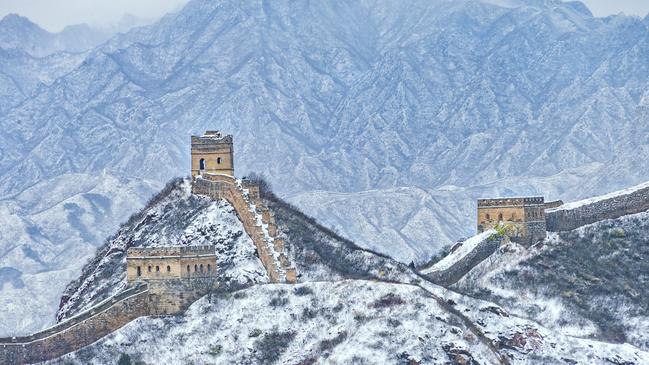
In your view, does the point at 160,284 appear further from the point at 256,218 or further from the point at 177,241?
the point at 256,218

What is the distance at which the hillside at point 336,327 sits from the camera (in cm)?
13488

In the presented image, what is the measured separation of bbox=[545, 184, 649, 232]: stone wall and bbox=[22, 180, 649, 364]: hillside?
64.2 feet

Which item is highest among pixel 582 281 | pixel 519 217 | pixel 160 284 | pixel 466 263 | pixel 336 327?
pixel 519 217

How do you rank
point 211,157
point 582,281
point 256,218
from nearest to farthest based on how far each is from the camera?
point 256,218, point 582,281, point 211,157

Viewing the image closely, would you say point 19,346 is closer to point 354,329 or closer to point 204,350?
point 204,350

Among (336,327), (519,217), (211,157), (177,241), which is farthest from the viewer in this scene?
(211,157)

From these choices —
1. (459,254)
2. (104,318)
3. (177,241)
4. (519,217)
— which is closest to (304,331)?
(104,318)

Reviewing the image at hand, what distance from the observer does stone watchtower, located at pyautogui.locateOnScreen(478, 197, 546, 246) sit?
16562cm

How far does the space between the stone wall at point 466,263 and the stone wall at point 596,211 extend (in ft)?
17.5

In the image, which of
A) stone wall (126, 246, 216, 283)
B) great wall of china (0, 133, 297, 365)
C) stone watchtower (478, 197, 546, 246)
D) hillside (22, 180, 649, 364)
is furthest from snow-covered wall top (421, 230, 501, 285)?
stone wall (126, 246, 216, 283)

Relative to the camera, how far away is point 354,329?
137000mm

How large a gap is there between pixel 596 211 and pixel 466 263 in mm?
12975

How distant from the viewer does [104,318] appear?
140375 mm

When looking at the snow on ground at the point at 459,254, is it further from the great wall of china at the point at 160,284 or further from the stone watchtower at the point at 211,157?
the stone watchtower at the point at 211,157
